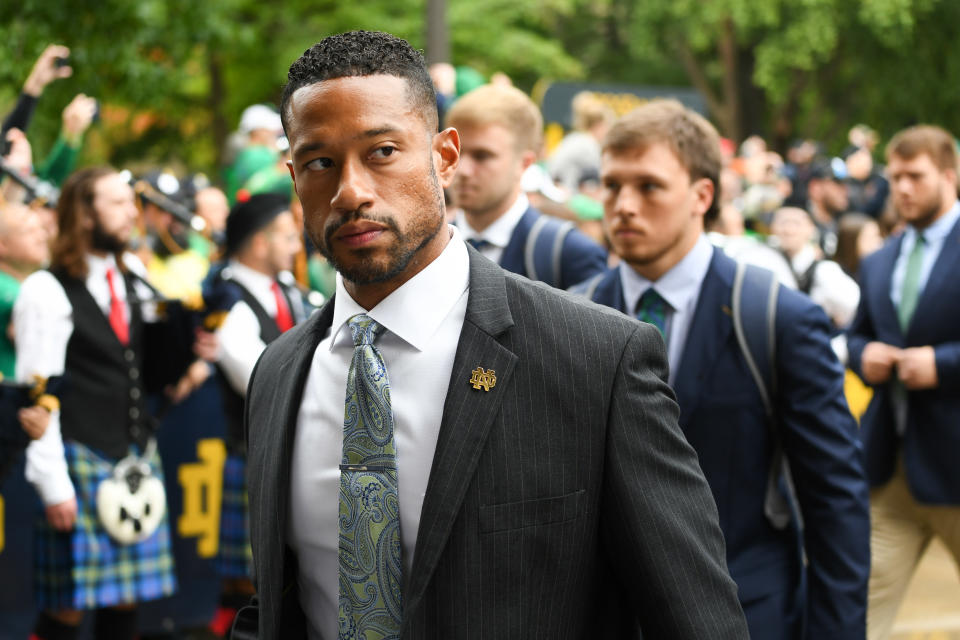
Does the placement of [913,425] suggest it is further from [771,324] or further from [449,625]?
[449,625]

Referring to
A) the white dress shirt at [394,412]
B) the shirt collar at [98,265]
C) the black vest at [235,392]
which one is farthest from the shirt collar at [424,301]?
the black vest at [235,392]

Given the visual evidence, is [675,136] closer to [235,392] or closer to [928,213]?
[928,213]

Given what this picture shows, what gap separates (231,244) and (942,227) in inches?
147

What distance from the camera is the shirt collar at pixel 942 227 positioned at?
17.8 ft

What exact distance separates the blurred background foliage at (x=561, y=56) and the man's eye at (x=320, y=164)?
8546 mm

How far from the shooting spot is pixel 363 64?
2078mm

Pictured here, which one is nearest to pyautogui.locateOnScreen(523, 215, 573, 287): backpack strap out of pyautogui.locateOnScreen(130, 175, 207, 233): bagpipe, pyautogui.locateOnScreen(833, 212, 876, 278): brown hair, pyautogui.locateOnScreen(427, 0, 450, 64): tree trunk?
pyautogui.locateOnScreen(130, 175, 207, 233): bagpipe

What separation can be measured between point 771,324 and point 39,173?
563cm

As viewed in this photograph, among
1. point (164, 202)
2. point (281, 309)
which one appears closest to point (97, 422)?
point (281, 309)

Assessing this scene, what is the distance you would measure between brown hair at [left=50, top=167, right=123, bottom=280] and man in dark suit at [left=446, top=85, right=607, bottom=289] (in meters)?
1.97

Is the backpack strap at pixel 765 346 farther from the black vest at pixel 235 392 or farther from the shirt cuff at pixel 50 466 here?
the black vest at pixel 235 392

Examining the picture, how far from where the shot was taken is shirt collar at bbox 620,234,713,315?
3.40 metres

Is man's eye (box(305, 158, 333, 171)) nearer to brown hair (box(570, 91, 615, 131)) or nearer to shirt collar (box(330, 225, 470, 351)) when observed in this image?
shirt collar (box(330, 225, 470, 351))

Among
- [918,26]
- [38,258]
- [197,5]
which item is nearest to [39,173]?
[38,258]
